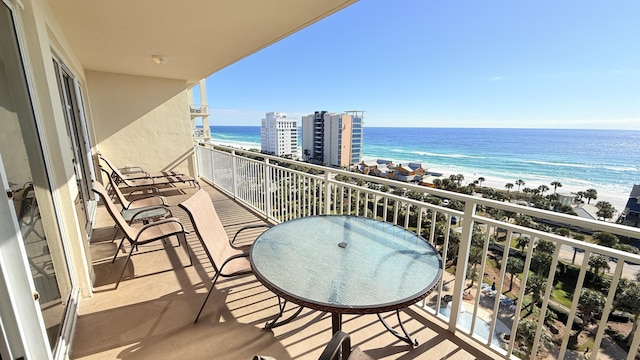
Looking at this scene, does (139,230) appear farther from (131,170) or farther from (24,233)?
(131,170)

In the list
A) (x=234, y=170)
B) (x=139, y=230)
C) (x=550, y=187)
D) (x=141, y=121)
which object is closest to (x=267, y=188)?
(x=234, y=170)

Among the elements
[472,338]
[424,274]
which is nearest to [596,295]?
[472,338]

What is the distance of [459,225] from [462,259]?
285 millimetres

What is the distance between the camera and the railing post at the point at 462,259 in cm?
169

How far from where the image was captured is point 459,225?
6.41 ft

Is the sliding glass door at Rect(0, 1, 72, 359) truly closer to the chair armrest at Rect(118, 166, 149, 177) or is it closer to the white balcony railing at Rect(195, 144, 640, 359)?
the white balcony railing at Rect(195, 144, 640, 359)

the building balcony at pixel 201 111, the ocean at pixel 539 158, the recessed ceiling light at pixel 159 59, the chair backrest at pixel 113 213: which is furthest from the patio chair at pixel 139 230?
→ the ocean at pixel 539 158

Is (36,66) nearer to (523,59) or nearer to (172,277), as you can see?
(172,277)

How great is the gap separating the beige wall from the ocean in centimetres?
2343

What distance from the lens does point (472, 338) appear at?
1.79 meters

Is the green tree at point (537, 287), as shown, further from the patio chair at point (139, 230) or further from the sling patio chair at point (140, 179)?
the sling patio chair at point (140, 179)

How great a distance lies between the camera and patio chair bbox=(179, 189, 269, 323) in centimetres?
190

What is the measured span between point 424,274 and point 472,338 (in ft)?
2.79

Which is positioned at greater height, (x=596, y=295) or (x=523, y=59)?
(x=523, y=59)
